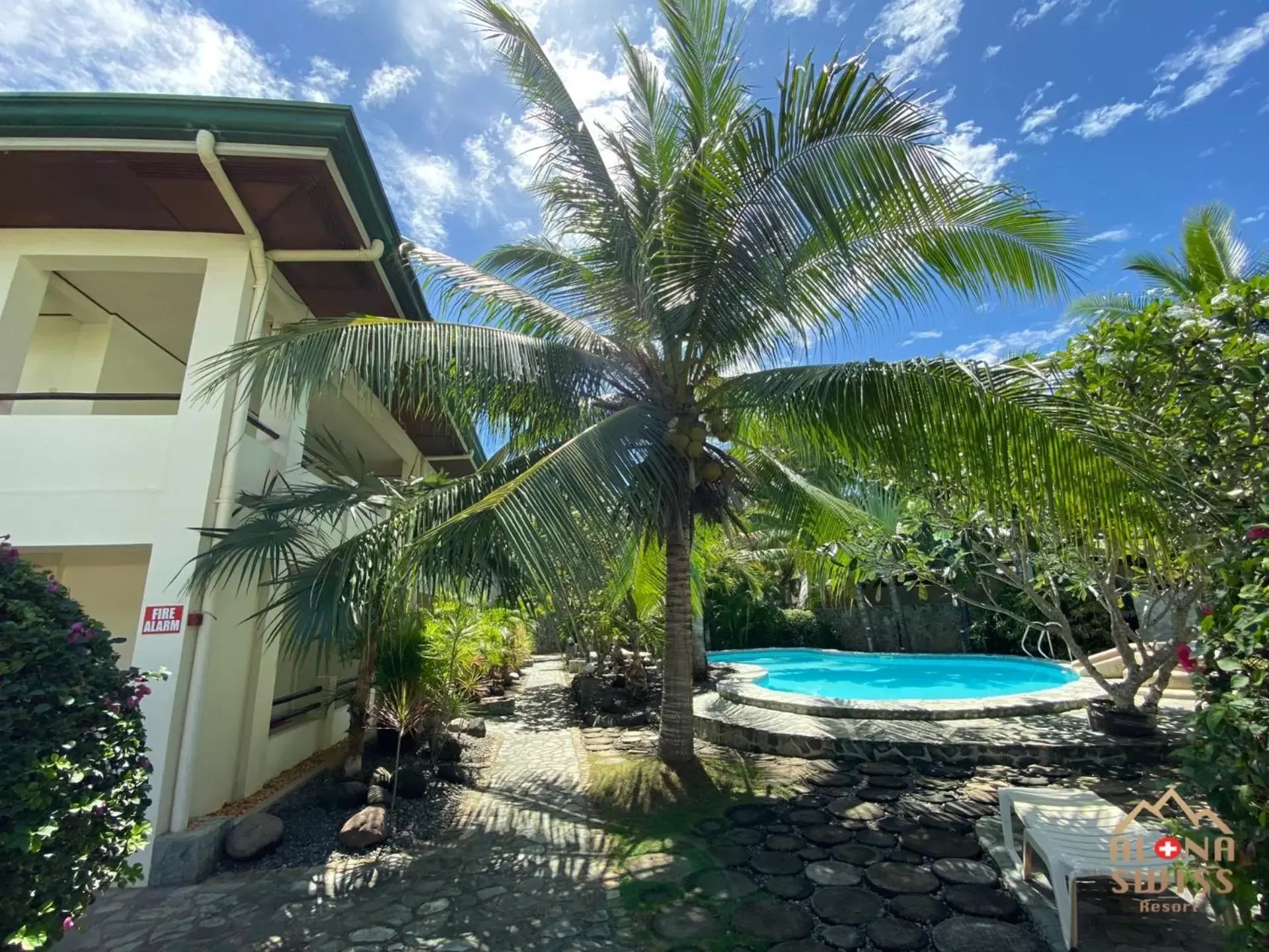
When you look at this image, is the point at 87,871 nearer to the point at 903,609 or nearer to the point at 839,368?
the point at 839,368

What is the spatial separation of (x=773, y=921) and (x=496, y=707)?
9481 millimetres

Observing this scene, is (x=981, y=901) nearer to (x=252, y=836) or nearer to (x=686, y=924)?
(x=686, y=924)

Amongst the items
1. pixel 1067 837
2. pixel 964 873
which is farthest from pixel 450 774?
pixel 1067 837

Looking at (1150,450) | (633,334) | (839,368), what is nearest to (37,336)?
(633,334)

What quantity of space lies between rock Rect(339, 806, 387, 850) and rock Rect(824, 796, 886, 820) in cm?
442

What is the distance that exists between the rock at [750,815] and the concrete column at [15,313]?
8.64 metres

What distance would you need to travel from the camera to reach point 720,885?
4.51 metres

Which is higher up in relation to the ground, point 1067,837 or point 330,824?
point 1067,837

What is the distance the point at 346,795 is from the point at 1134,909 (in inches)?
275

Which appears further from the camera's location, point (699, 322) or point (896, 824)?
point (699, 322)

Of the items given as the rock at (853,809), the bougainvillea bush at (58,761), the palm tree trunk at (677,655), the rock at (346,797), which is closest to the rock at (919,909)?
the rock at (853,809)

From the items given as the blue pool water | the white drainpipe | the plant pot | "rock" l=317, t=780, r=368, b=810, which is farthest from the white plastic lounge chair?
the blue pool water

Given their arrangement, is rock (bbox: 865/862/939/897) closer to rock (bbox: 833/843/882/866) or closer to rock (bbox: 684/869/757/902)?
rock (bbox: 833/843/882/866)

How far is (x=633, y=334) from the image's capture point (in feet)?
23.2
